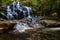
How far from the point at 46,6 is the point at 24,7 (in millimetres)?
2337

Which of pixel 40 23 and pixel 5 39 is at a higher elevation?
pixel 5 39

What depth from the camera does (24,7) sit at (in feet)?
51.1

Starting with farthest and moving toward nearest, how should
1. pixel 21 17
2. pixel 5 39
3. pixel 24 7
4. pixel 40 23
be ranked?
1. pixel 24 7
2. pixel 21 17
3. pixel 40 23
4. pixel 5 39

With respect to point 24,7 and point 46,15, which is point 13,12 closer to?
point 24,7

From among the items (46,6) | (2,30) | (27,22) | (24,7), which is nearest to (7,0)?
(24,7)

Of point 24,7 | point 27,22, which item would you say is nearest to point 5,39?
point 27,22

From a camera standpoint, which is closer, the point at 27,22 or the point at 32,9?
the point at 27,22

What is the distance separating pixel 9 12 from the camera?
580 inches

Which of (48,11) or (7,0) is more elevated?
(7,0)

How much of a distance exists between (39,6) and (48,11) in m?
1.21

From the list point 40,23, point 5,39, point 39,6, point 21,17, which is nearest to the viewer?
point 5,39

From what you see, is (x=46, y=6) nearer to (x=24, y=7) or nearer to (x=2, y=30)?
(x=24, y=7)

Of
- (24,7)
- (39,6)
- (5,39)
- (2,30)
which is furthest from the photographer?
(39,6)

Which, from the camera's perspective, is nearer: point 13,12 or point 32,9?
point 13,12
